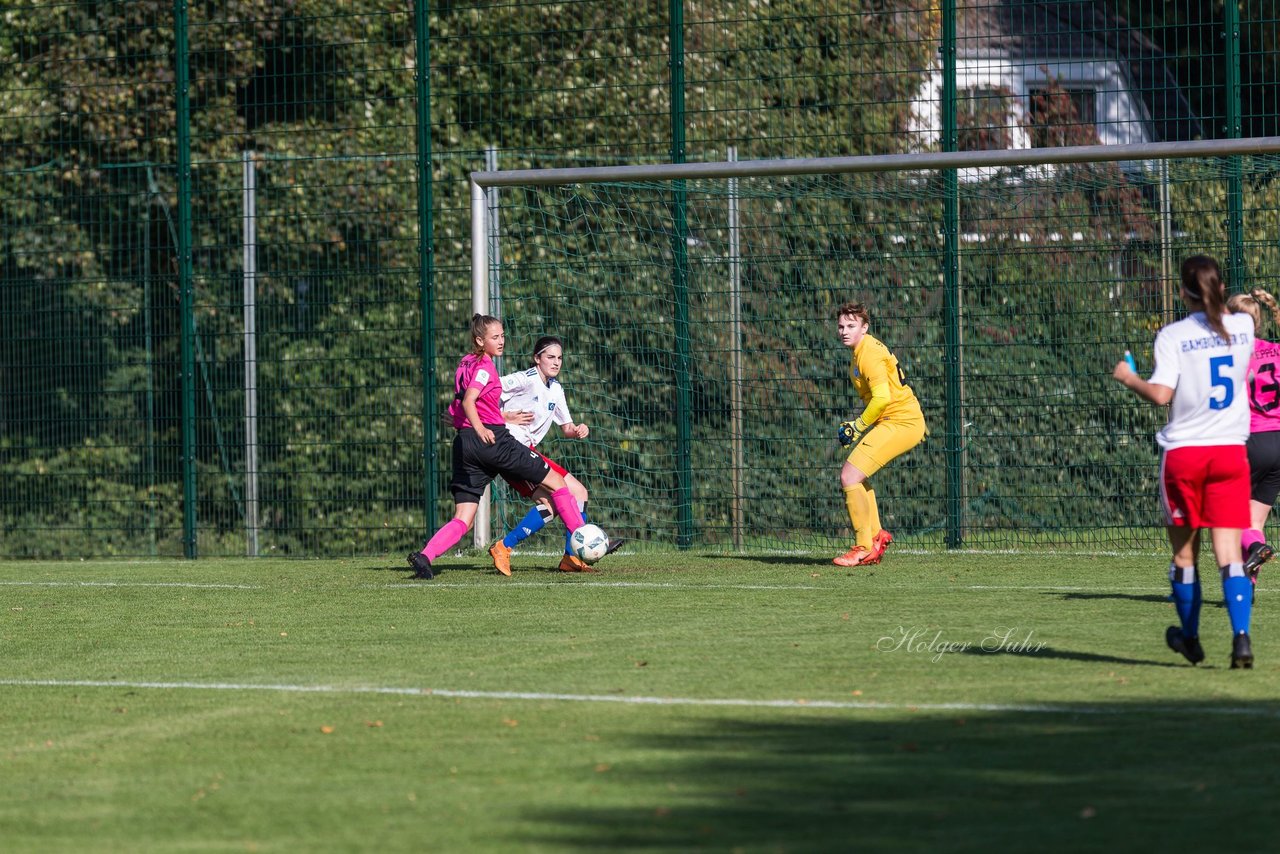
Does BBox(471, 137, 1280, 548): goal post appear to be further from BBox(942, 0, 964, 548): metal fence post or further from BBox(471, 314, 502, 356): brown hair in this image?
BBox(471, 314, 502, 356): brown hair

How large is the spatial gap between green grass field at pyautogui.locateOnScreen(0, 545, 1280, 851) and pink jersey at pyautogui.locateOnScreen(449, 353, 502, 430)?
1464 millimetres

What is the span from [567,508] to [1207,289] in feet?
19.8

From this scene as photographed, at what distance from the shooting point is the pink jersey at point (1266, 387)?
10578mm

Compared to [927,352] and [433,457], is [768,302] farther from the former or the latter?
[433,457]

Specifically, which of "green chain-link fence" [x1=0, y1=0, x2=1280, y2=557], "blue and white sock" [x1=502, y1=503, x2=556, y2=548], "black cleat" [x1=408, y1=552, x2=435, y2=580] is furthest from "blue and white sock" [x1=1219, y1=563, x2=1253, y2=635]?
"green chain-link fence" [x1=0, y1=0, x2=1280, y2=557]

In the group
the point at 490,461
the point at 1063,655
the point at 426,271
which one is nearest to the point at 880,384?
Answer: the point at 490,461

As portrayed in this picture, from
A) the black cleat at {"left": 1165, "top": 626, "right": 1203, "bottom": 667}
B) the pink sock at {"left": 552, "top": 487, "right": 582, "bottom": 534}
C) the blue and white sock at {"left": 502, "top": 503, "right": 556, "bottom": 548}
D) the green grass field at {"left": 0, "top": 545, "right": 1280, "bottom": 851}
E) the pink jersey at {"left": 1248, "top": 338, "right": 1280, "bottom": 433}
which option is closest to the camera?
the green grass field at {"left": 0, "top": 545, "right": 1280, "bottom": 851}

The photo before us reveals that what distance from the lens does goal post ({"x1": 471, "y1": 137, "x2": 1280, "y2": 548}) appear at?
14234mm

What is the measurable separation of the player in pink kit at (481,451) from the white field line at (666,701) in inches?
176

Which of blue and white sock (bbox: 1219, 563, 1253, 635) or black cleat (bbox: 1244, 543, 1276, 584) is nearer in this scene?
blue and white sock (bbox: 1219, 563, 1253, 635)

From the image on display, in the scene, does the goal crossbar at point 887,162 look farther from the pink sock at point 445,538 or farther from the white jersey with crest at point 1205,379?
the white jersey with crest at point 1205,379

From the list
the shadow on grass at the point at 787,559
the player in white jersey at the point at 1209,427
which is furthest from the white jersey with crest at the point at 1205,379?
the shadow on grass at the point at 787,559

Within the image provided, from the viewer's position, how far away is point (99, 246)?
16.4 m

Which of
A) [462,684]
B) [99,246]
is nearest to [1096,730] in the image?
[462,684]
